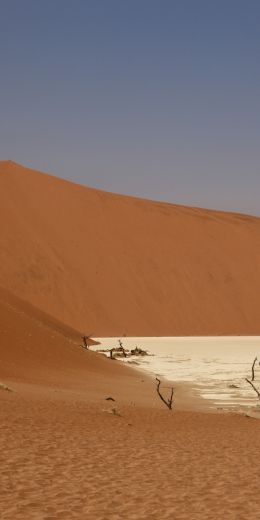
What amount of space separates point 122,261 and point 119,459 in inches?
2489

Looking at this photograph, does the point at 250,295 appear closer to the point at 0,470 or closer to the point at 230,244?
the point at 230,244

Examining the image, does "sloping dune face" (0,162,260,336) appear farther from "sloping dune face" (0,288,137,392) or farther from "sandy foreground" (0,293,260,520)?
"sandy foreground" (0,293,260,520)

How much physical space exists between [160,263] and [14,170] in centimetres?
1801

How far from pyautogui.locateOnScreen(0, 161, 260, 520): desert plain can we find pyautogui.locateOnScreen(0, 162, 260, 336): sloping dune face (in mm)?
160

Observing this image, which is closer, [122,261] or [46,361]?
[46,361]

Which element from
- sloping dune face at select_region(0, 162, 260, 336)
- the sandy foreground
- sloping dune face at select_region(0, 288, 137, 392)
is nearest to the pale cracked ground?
the sandy foreground

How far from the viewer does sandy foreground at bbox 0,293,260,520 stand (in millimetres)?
7055

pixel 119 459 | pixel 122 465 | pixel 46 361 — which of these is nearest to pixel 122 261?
pixel 46 361

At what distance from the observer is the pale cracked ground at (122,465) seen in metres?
7.00

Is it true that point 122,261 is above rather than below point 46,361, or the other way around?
above

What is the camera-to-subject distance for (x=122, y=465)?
359 inches

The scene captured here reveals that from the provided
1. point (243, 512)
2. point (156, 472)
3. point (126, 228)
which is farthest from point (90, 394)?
point (126, 228)

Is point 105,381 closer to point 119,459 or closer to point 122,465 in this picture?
point 119,459

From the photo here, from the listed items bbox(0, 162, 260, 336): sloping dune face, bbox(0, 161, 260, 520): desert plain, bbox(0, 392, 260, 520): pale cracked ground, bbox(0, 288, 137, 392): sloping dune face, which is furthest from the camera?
bbox(0, 162, 260, 336): sloping dune face
